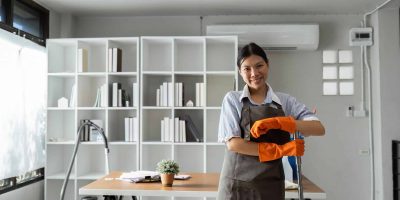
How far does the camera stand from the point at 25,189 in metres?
3.98

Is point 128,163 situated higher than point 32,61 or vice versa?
point 32,61

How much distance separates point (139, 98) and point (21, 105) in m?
1.21

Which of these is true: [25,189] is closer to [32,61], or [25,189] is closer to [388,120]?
[32,61]

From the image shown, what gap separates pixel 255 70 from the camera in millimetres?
1811

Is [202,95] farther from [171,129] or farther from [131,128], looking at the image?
[131,128]

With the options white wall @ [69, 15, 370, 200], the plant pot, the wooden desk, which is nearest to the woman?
the wooden desk

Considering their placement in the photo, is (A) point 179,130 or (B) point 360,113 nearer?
(A) point 179,130

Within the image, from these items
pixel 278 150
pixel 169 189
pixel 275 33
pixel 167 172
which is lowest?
pixel 169 189

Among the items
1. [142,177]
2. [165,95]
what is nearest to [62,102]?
[165,95]

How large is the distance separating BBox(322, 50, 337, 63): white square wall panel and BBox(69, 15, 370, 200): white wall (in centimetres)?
5

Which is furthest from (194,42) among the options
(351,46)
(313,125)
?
(313,125)

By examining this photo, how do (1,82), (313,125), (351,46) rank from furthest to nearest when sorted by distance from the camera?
(351,46), (1,82), (313,125)

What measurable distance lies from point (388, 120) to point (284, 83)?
4.16 ft

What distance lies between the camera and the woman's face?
71.3 inches
